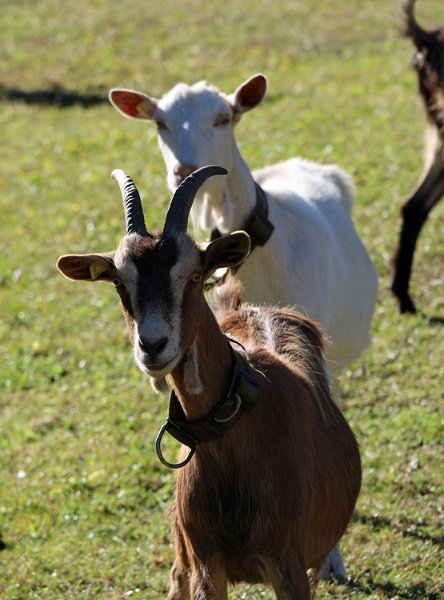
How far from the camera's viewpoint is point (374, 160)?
1216 cm

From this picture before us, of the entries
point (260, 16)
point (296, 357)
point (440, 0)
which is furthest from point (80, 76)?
point (296, 357)

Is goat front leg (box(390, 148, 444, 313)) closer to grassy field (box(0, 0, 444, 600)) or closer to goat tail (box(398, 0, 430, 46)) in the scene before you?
grassy field (box(0, 0, 444, 600))

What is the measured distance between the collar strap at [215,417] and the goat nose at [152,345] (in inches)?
19.6

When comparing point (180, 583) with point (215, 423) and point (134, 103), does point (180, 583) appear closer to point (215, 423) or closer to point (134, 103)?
point (215, 423)

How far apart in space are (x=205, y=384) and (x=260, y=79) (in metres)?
2.79

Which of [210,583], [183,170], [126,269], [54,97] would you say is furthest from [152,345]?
[54,97]

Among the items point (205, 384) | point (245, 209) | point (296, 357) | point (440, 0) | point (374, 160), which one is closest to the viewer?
point (205, 384)

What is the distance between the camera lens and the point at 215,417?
4070 mm

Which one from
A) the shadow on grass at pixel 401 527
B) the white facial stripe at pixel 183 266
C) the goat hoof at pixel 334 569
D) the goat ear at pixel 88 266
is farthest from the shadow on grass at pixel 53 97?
the white facial stripe at pixel 183 266

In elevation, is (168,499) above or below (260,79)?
below

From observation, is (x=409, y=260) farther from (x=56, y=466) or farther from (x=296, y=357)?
(x=296, y=357)

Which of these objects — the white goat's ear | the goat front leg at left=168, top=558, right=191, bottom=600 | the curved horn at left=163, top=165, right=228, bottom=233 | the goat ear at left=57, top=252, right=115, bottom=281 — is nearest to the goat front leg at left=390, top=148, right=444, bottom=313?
the white goat's ear

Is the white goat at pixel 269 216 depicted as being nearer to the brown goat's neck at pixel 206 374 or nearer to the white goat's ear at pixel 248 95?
the white goat's ear at pixel 248 95

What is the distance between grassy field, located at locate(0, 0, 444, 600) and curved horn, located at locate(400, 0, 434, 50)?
6.07 feet
